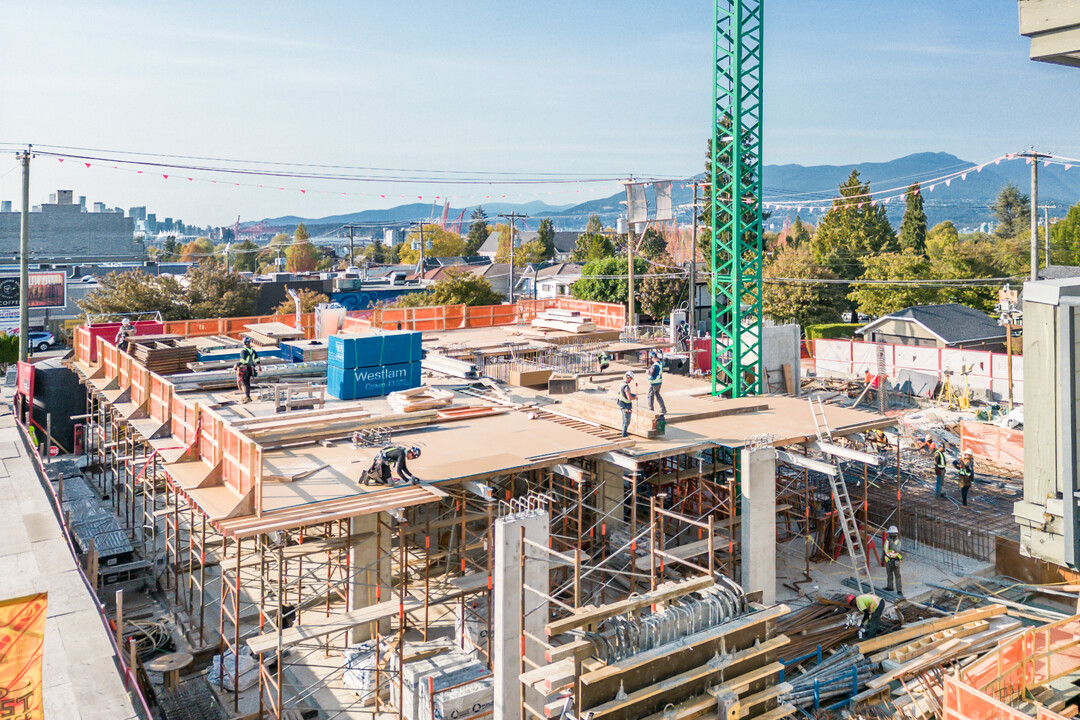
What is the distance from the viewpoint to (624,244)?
104875 mm

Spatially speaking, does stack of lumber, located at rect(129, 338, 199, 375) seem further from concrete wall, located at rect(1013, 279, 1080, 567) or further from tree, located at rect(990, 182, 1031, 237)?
tree, located at rect(990, 182, 1031, 237)

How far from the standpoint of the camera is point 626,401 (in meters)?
20.5

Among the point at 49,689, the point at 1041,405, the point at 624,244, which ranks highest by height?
the point at 624,244

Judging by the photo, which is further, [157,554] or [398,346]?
[398,346]

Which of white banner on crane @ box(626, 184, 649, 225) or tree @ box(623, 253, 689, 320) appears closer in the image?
white banner on crane @ box(626, 184, 649, 225)

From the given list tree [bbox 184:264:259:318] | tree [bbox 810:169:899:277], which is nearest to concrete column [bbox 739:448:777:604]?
tree [bbox 184:264:259:318]

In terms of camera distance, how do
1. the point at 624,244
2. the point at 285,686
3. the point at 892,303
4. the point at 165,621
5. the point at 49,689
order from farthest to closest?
the point at 624,244 < the point at 892,303 < the point at 165,621 < the point at 285,686 < the point at 49,689

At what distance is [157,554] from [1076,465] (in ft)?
75.6

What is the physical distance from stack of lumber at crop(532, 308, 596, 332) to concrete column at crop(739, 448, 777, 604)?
19.0 metres

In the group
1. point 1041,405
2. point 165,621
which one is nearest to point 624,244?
point 165,621

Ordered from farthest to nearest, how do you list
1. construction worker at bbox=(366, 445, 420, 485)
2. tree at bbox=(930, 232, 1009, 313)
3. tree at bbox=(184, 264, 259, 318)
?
tree at bbox=(930, 232, 1009, 313) → tree at bbox=(184, 264, 259, 318) → construction worker at bbox=(366, 445, 420, 485)

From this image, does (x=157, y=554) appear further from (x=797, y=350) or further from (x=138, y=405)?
(x=797, y=350)

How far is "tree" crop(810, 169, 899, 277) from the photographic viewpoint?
7644 cm

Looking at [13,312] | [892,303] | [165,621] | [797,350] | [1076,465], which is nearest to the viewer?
[1076,465]
